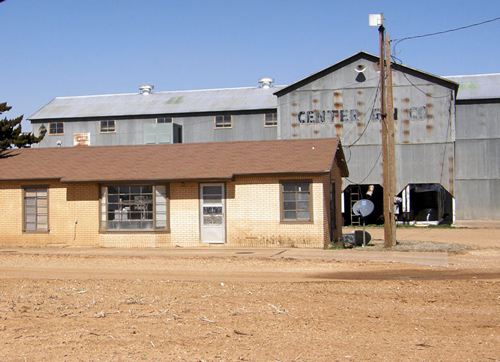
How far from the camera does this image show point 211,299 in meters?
13.7


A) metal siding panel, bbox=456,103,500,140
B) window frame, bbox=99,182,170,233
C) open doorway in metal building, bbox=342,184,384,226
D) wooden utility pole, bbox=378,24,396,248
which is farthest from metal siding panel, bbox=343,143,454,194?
window frame, bbox=99,182,170,233

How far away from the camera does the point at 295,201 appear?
26312 mm

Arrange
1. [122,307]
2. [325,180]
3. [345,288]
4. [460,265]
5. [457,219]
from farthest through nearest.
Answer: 1. [457,219]
2. [325,180]
3. [460,265]
4. [345,288]
5. [122,307]

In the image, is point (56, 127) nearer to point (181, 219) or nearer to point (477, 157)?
point (477, 157)

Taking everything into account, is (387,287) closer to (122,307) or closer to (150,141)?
(122,307)

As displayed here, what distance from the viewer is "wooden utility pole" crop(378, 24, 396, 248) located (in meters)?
25.7

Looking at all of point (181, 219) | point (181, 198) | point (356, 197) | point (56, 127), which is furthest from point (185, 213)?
point (56, 127)

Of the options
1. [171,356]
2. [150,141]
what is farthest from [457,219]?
[171,356]

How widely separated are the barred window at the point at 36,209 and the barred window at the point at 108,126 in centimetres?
2727

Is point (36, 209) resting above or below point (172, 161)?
below

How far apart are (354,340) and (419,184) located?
3933 cm

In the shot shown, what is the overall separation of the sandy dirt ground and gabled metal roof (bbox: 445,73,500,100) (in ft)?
96.3

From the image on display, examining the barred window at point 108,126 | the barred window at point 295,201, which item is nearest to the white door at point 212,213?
the barred window at point 295,201

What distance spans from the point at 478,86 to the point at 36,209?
106 ft
